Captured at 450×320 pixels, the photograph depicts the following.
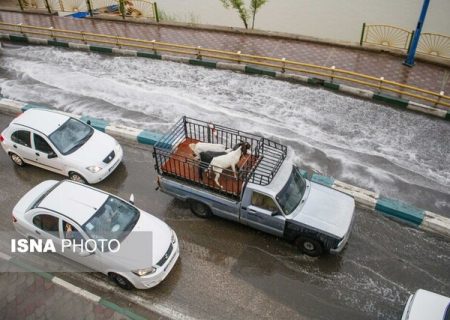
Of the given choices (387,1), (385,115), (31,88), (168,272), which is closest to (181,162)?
(168,272)

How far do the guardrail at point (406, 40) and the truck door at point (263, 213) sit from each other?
36.2 ft

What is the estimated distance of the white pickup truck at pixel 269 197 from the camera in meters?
8.53

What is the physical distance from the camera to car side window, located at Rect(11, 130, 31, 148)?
10711mm

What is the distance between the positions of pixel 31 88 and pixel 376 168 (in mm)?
12833

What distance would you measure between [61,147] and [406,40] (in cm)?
1435

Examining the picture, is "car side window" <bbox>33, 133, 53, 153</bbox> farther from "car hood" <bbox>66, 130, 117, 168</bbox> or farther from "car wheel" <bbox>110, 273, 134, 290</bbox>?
"car wheel" <bbox>110, 273, 134, 290</bbox>

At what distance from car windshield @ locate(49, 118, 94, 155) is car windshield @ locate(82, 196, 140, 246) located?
9.04 ft

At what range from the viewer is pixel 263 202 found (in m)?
8.68

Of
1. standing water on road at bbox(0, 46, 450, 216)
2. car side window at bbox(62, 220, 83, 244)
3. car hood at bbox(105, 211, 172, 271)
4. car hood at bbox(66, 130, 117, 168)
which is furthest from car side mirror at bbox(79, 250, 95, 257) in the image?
standing water on road at bbox(0, 46, 450, 216)

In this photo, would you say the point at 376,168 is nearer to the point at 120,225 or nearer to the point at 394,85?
the point at 394,85

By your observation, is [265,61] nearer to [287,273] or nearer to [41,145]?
[41,145]

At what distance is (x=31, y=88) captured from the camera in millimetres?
15594

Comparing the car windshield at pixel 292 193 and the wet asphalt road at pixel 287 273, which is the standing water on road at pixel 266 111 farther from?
the car windshield at pixel 292 193

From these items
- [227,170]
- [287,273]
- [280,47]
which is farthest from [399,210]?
[280,47]
